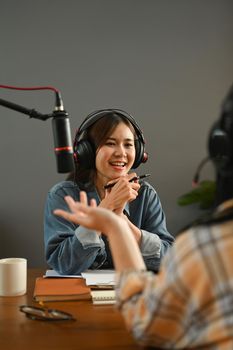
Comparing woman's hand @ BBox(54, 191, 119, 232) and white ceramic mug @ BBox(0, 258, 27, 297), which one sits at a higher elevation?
woman's hand @ BBox(54, 191, 119, 232)

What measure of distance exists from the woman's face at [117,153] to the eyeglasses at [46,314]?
2.67ft

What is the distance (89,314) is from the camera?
41.1 inches

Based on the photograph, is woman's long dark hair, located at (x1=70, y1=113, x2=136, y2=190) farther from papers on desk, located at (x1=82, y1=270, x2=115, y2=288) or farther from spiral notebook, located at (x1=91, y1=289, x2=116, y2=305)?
spiral notebook, located at (x1=91, y1=289, x2=116, y2=305)

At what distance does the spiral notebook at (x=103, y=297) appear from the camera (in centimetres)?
Result: 114


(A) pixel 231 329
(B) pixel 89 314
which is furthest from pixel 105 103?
(A) pixel 231 329

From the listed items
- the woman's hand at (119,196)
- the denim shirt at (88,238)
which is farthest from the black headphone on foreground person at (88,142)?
the woman's hand at (119,196)

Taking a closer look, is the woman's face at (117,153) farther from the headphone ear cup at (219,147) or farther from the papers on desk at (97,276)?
the headphone ear cup at (219,147)

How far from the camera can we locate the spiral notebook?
114cm

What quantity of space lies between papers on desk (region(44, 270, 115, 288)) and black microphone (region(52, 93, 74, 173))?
477mm

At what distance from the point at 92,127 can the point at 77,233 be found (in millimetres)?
523

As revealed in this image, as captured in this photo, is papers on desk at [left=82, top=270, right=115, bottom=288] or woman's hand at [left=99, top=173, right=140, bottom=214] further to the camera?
woman's hand at [left=99, top=173, right=140, bottom=214]

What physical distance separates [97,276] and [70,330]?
1.44 ft

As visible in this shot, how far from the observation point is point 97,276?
1.37 m

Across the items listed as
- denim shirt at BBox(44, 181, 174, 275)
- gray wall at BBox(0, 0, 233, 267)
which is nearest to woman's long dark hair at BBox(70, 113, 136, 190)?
denim shirt at BBox(44, 181, 174, 275)
